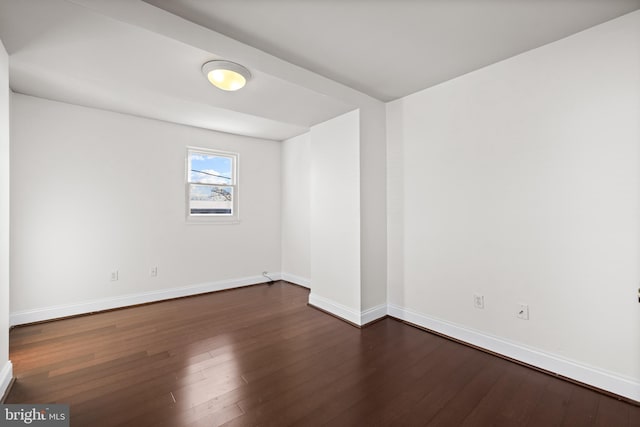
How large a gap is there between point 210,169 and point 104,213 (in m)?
1.47

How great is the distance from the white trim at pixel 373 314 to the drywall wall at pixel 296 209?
1483 mm

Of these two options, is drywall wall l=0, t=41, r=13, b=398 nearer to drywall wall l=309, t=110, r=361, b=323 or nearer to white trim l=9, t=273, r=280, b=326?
white trim l=9, t=273, r=280, b=326

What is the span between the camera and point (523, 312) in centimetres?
232

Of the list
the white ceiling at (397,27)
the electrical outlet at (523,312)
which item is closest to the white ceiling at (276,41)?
the white ceiling at (397,27)

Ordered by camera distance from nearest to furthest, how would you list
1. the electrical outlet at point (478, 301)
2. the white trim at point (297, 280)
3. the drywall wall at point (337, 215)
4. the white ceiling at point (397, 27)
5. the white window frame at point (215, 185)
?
the white ceiling at point (397, 27) → the electrical outlet at point (478, 301) → the drywall wall at point (337, 215) → the white window frame at point (215, 185) → the white trim at point (297, 280)

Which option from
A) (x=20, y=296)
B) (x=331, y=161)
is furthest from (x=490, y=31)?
(x=20, y=296)

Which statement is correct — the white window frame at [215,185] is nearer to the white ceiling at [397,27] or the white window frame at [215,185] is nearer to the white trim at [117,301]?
the white trim at [117,301]

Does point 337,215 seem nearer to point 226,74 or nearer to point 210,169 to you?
point 226,74

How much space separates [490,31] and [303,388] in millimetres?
2847

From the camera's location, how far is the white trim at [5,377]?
5.98 ft

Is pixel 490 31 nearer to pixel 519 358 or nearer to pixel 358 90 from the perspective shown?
pixel 358 90

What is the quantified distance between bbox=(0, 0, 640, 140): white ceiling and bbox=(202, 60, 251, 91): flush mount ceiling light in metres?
0.06

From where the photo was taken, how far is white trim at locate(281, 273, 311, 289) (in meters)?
4.52

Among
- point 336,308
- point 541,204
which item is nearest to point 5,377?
point 336,308
